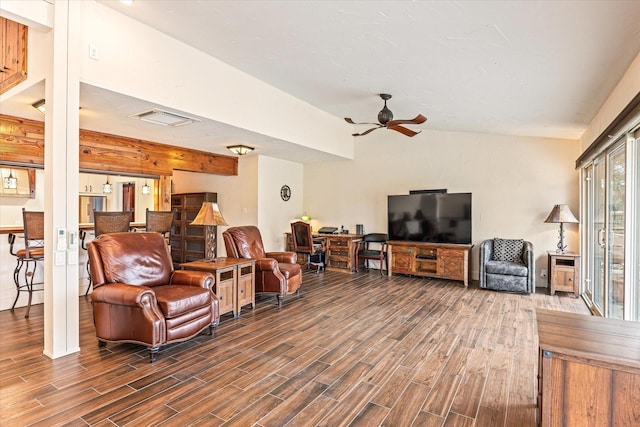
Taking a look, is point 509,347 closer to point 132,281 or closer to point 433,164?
point 132,281

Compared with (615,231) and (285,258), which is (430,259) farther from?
(615,231)

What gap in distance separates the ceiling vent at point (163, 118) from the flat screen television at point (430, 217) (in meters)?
4.32

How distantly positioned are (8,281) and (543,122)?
7510 millimetres

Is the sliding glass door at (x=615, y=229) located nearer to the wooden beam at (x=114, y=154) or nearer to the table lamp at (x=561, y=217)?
the table lamp at (x=561, y=217)

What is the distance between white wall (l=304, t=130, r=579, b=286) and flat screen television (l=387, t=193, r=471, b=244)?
1.40 ft

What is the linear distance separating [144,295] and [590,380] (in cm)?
314

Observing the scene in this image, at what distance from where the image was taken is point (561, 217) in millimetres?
5316

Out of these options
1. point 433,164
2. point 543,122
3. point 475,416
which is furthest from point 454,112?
point 475,416

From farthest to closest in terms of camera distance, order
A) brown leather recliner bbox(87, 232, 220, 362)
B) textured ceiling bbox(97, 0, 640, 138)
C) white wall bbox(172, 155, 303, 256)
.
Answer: white wall bbox(172, 155, 303, 256) < brown leather recliner bbox(87, 232, 220, 362) < textured ceiling bbox(97, 0, 640, 138)

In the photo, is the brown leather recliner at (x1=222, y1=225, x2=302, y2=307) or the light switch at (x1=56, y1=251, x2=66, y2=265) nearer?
the light switch at (x1=56, y1=251, x2=66, y2=265)

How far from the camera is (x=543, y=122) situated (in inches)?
186

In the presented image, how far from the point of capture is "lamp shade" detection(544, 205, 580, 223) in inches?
208

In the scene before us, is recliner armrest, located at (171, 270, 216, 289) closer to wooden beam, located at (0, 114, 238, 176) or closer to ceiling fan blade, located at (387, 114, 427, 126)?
wooden beam, located at (0, 114, 238, 176)

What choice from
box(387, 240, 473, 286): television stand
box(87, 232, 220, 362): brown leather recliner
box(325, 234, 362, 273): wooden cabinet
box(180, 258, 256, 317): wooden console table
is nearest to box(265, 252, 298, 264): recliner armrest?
box(180, 258, 256, 317): wooden console table
